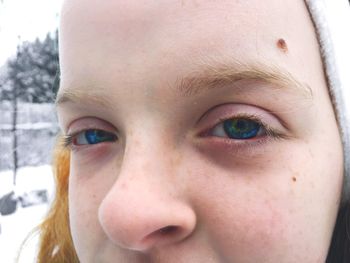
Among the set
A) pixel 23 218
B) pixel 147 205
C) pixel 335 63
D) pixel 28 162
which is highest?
pixel 335 63

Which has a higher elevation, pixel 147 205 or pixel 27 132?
pixel 147 205

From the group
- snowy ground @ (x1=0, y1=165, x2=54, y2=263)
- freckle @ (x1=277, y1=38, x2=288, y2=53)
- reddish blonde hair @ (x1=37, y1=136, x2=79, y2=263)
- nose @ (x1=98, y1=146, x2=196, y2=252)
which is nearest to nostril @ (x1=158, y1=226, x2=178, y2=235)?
nose @ (x1=98, y1=146, x2=196, y2=252)

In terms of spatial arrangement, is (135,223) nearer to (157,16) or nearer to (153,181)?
(153,181)

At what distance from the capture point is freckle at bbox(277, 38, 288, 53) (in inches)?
22.9

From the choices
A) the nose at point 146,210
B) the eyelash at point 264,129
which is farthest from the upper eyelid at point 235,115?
the nose at point 146,210

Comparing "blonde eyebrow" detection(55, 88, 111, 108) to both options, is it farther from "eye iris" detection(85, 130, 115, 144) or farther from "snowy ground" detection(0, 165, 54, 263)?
"snowy ground" detection(0, 165, 54, 263)

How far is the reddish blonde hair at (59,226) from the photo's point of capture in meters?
1.07

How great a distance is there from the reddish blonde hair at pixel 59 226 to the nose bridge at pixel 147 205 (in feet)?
1.89

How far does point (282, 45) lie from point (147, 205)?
0.33m

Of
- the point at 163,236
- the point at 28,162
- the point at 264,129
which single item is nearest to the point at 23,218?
the point at 28,162

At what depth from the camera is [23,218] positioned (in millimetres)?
1316

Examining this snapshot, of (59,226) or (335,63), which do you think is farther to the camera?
(59,226)

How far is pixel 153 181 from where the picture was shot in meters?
0.54

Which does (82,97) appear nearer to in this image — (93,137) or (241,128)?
(93,137)
